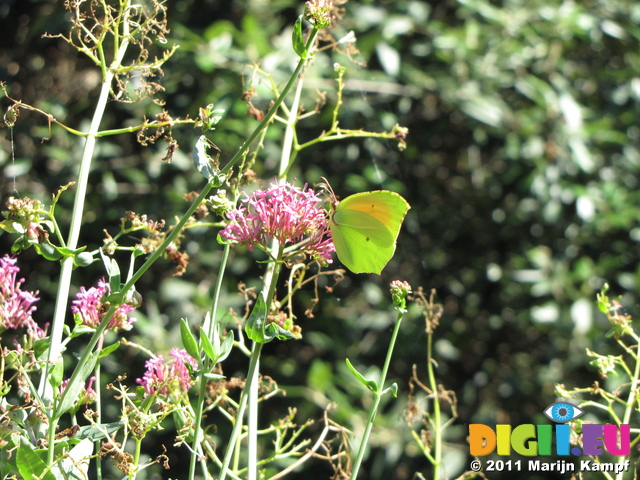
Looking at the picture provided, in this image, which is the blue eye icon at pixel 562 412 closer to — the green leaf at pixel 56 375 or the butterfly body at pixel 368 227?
the butterfly body at pixel 368 227

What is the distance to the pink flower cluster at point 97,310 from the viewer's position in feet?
1.15

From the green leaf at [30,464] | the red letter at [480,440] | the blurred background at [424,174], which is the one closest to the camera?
the green leaf at [30,464]

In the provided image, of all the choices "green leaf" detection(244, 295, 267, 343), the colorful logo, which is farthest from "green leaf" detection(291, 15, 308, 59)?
the colorful logo

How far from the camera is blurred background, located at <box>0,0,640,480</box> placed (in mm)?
1369

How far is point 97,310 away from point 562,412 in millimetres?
307

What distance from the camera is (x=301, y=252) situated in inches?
13.7

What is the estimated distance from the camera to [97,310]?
1.18 feet

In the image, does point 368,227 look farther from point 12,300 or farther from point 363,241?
point 12,300

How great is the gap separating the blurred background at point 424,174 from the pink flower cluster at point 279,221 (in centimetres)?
93

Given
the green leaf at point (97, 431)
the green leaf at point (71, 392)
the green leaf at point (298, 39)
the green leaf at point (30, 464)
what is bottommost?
the green leaf at point (97, 431)

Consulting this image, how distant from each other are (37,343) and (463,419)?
4.47 feet

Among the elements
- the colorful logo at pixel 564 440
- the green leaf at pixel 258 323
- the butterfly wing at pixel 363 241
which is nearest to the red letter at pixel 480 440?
the colorful logo at pixel 564 440

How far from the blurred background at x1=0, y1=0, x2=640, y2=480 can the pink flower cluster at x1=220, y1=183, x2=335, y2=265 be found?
0.93 metres

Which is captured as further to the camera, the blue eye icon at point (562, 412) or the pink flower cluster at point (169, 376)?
the blue eye icon at point (562, 412)
